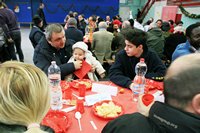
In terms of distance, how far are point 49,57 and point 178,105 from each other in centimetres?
198

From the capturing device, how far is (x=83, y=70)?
257 cm

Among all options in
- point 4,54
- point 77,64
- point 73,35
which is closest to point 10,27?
point 4,54

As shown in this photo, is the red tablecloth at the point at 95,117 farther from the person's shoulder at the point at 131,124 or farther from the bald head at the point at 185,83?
the bald head at the point at 185,83

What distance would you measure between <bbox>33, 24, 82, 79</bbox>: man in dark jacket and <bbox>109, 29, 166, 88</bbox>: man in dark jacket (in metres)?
0.49

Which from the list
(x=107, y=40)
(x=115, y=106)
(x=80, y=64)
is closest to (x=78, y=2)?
(x=107, y=40)

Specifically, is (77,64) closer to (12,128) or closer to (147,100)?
(147,100)

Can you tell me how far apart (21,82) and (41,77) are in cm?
10

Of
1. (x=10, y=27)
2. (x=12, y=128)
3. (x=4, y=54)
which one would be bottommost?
(x=4, y=54)

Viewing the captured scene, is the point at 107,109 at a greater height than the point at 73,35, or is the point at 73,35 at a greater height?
the point at 73,35

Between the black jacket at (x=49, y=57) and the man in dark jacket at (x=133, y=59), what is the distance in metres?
0.55

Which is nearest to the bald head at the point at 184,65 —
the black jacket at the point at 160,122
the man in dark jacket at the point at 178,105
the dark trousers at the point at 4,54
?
the man in dark jacket at the point at 178,105

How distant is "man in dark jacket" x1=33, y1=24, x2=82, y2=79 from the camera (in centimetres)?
249

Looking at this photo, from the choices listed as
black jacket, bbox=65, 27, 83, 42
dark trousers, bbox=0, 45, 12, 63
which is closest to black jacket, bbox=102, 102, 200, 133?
black jacket, bbox=65, 27, 83, 42

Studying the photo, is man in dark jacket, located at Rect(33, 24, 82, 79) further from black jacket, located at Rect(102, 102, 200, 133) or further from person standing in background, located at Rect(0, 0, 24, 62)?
person standing in background, located at Rect(0, 0, 24, 62)
